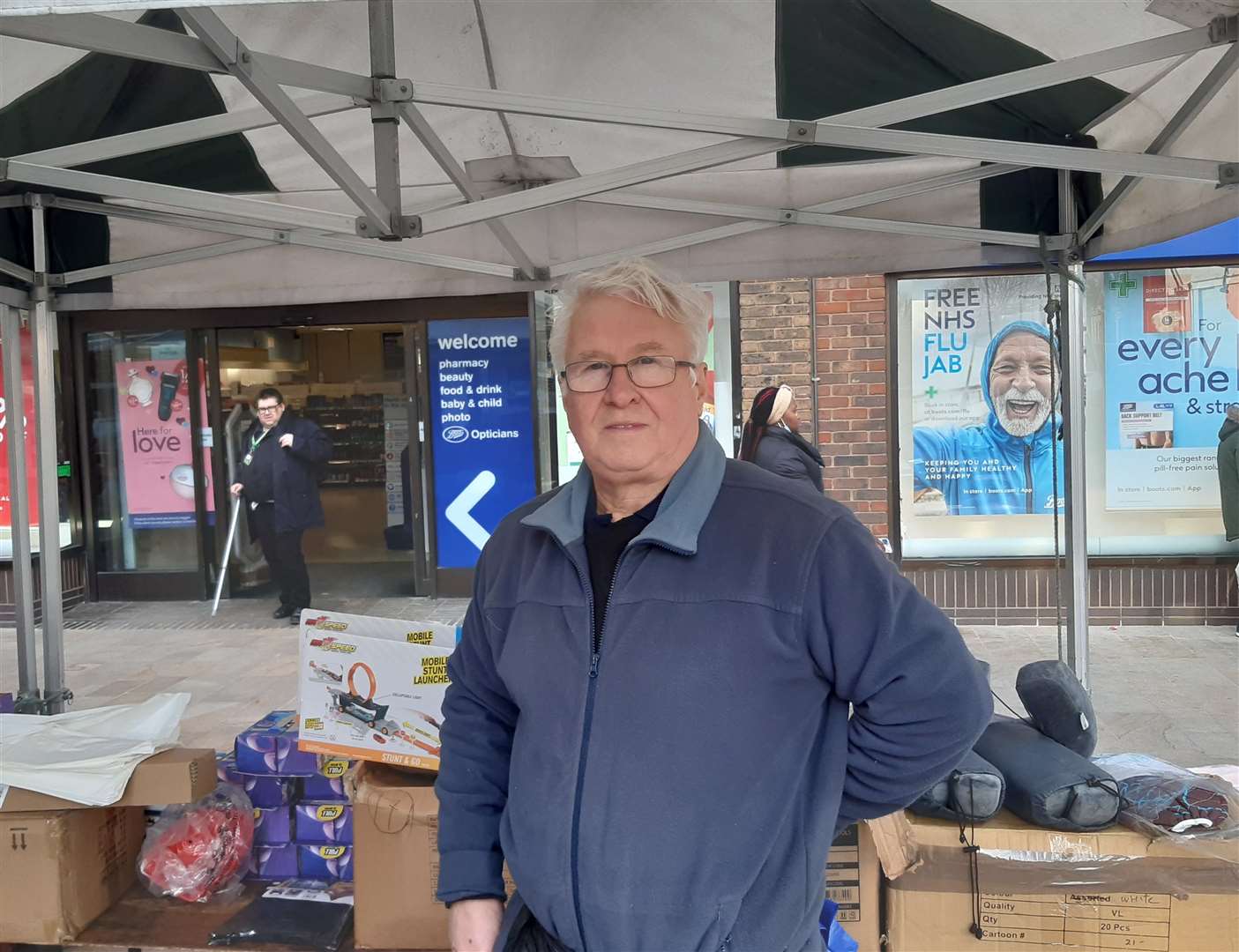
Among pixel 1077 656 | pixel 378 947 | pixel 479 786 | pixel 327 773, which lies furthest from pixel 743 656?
pixel 1077 656

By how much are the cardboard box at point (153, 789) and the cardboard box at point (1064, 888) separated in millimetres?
1944

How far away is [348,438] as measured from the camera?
11.6 meters

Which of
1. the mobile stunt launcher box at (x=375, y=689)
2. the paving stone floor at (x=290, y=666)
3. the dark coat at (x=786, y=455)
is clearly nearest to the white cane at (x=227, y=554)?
the paving stone floor at (x=290, y=666)

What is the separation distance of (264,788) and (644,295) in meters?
2.40

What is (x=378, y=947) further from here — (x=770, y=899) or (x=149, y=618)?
(x=149, y=618)

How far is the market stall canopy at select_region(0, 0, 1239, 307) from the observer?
2.66 metres

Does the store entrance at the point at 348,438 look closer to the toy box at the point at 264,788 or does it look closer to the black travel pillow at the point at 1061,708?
the toy box at the point at 264,788

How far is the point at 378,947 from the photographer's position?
283cm

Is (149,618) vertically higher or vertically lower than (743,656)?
lower

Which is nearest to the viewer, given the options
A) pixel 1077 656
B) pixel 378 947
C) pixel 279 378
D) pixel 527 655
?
pixel 527 655

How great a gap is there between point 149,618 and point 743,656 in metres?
7.85

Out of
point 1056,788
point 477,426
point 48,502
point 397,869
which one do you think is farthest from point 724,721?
point 477,426

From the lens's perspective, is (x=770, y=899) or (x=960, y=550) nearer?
(x=770, y=899)

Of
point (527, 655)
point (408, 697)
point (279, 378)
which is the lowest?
point (408, 697)
